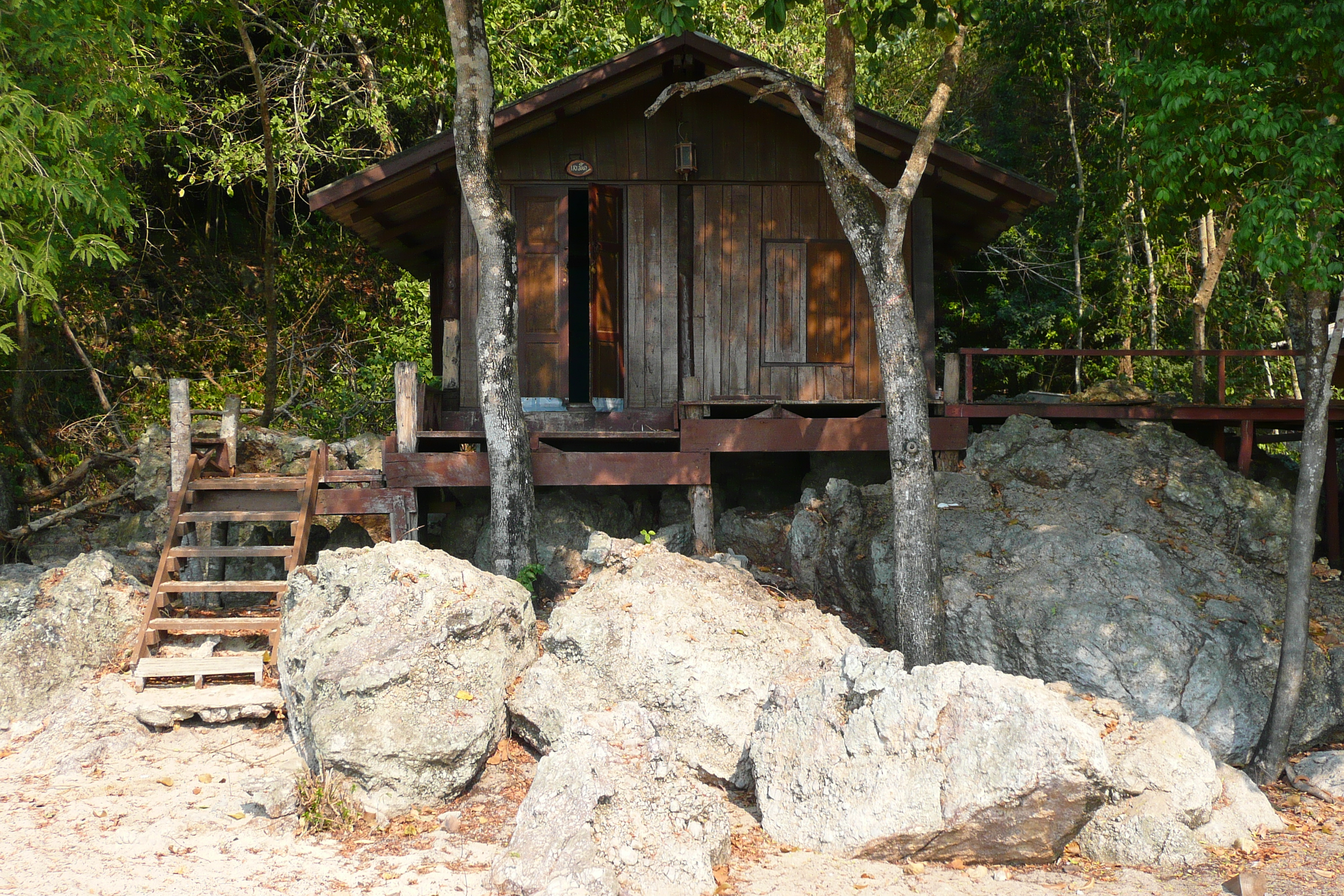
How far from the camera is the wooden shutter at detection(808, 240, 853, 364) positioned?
445 inches

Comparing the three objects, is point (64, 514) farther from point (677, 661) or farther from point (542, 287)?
point (677, 661)

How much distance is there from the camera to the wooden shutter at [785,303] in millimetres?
11312

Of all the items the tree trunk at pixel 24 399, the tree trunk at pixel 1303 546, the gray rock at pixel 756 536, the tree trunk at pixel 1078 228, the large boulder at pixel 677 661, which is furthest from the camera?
the tree trunk at pixel 1078 228

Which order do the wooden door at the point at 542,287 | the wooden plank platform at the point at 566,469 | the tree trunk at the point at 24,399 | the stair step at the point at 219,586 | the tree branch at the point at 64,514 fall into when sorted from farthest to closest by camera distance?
1. the tree trunk at the point at 24,399
2. the tree branch at the point at 64,514
3. the wooden door at the point at 542,287
4. the wooden plank platform at the point at 566,469
5. the stair step at the point at 219,586

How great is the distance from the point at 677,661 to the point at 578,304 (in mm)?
10862

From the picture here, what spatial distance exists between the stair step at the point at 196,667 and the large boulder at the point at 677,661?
2805mm

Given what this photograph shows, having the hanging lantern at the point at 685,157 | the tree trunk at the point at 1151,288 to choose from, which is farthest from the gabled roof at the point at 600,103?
the tree trunk at the point at 1151,288

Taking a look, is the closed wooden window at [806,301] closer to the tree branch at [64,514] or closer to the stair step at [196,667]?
the stair step at [196,667]

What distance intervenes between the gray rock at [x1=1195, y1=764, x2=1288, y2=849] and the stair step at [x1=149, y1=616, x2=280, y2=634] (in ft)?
25.7

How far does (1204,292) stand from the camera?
15.2 metres

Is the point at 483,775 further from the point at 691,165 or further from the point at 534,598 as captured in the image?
the point at 691,165

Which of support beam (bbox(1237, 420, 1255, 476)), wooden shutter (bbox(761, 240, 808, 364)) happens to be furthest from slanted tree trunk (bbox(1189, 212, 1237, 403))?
wooden shutter (bbox(761, 240, 808, 364))

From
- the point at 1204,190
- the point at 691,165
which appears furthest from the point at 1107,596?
the point at 691,165

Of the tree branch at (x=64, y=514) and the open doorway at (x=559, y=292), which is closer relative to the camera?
→ the open doorway at (x=559, y=292)
